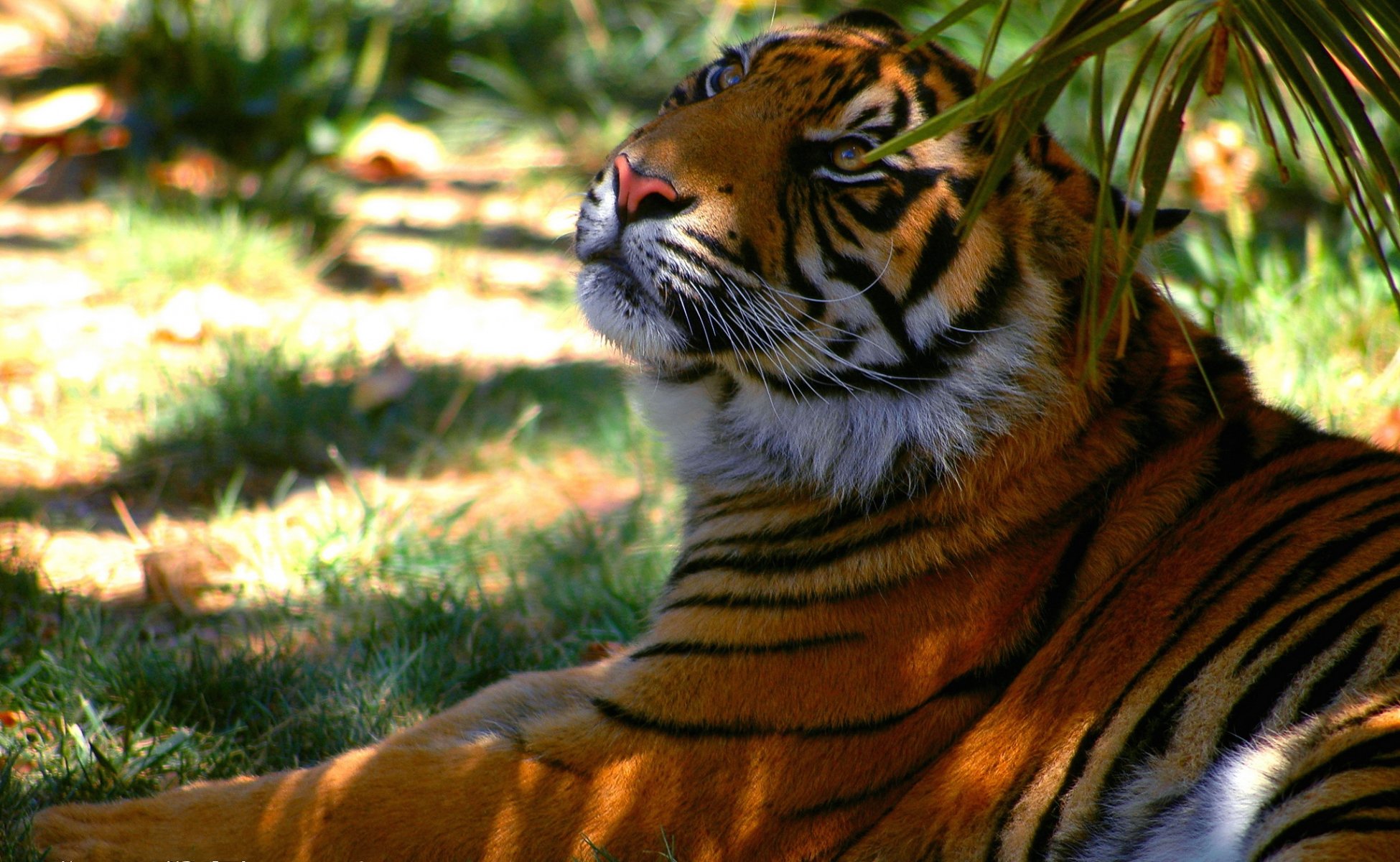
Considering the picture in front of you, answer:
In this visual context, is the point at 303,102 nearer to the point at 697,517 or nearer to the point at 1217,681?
the point at 697,517

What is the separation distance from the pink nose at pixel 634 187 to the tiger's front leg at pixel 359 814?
2.91 feet

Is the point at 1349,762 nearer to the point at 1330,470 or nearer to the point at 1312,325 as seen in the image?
the point at 1330,470

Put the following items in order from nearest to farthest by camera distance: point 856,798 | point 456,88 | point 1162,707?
point 1162,707, point 856,798, point 456,88

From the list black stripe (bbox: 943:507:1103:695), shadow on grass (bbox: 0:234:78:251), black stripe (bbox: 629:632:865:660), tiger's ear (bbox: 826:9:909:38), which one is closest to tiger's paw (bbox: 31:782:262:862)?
black stripe (bbox: 629:632:865:660)

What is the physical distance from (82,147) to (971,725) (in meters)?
5.26

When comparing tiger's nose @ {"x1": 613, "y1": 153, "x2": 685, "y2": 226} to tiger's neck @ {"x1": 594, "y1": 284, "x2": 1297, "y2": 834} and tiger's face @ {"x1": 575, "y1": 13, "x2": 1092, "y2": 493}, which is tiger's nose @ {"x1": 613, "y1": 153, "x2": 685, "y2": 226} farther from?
tiger's neck @ {"x1": 594, "y1": 284, "x2": 1297, "y2": 834}

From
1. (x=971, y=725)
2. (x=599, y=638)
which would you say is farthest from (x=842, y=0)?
(x=971, y=725)

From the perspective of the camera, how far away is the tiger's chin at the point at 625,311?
85.4 inches

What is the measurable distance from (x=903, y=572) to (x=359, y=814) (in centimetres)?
93

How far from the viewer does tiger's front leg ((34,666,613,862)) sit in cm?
190

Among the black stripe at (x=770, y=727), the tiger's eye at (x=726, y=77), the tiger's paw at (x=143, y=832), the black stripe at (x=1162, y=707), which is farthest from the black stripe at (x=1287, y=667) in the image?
the tiger's paw at (x=143, y=832)

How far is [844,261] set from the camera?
2127mm

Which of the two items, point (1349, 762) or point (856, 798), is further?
point (856, 798)

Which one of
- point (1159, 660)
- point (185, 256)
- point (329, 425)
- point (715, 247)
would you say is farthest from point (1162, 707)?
point (185, 256)
